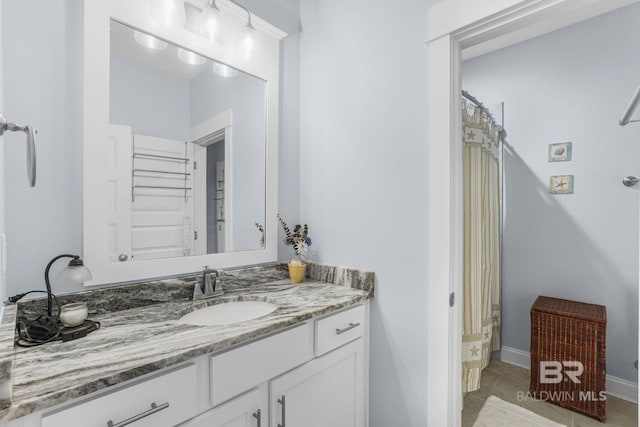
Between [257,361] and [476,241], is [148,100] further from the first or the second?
[476,241]

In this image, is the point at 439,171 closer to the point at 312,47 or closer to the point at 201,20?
the point at 312,47

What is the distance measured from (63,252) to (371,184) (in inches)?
50.0

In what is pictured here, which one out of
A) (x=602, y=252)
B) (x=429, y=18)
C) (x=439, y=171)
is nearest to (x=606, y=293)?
(x=602, y=252)

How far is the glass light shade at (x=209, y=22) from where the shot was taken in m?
1.45

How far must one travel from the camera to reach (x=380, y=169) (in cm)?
153

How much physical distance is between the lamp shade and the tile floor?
2013 millimetres

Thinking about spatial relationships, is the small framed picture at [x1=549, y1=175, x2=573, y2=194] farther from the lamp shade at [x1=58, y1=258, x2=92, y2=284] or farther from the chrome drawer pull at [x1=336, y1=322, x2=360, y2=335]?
the lamp shade at [x1=58, y1=258, x2=92, y2=284]

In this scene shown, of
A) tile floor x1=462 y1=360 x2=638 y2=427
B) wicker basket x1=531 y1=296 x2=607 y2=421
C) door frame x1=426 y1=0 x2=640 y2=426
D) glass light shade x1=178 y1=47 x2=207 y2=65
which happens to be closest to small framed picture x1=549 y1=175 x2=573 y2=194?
wicker basket x1=531 y1=296 x2=607 y2=421

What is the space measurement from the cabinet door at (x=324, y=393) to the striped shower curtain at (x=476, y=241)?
2.79 ft

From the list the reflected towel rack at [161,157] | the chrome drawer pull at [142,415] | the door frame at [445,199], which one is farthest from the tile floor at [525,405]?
the reflected towel rack at [161,157]

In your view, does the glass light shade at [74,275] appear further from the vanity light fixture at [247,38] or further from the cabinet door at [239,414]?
the vanity light fixture at [247,38]

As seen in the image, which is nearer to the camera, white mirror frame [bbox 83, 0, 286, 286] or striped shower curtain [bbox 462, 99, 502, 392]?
white mirror frame [bbox 83, 0, 286, 286]

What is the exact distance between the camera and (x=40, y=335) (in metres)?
0.91

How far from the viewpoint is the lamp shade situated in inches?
38.1
